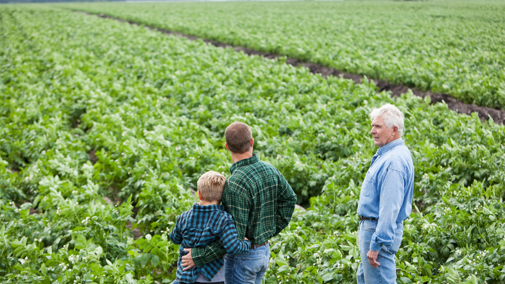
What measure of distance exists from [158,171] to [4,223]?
Result: 2.14 m

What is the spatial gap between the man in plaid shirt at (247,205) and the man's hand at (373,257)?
77 cm

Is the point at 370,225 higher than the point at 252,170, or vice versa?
the point at 252,170

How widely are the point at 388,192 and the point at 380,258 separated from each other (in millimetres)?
594

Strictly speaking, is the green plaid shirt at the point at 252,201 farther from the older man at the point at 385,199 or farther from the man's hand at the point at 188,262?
the older man at the point at 385,199

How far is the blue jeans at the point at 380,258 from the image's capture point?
2928mm

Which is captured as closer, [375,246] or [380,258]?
[375,246]

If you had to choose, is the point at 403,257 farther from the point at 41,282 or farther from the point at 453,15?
the point at 453,15

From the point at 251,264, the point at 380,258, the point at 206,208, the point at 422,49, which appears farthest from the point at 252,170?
the point at 422,49

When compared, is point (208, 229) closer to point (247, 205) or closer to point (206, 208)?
point (206, 208)

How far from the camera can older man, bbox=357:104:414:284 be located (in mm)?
2756

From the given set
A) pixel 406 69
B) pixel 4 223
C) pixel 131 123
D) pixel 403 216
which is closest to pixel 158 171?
pixel 4 223

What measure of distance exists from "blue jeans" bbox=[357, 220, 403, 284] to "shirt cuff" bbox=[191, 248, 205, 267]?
4.43 feet

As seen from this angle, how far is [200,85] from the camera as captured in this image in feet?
36.6

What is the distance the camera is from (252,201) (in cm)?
275
